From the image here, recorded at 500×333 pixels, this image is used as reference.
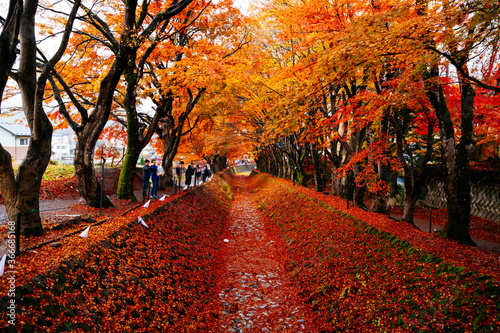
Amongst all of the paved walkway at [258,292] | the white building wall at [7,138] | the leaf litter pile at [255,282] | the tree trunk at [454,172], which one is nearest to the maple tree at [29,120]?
the leaf litter pile at [255,282]

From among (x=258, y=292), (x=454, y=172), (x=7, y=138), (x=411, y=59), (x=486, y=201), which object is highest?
(x=411, y=59)

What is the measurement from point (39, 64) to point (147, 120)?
9.70m

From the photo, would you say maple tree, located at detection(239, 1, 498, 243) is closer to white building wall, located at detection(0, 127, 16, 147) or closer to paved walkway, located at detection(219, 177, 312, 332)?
paved walkway, located at detection(219, 177, 312, 332)

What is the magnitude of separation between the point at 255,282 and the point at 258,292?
0.57m

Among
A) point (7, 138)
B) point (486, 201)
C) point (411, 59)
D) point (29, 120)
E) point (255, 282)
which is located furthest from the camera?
point (7, 138)

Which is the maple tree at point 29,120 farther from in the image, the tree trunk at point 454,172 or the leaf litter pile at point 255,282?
the tree trunk at point 454,172

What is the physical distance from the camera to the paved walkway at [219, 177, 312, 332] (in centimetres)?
572

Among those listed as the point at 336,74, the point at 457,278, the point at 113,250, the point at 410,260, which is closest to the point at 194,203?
the point at 113,250

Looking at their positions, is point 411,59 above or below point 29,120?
above

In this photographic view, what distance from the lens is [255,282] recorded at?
765 cm

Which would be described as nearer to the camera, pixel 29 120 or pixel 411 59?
pixel 29 120

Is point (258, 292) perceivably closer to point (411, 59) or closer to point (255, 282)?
point (255, 282)

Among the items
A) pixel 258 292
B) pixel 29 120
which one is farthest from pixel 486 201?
pixel 29 120

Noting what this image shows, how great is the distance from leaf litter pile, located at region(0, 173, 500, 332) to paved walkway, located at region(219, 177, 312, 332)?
0.03 meters
